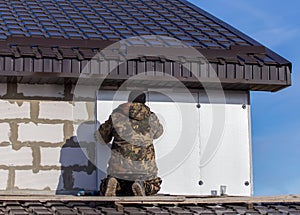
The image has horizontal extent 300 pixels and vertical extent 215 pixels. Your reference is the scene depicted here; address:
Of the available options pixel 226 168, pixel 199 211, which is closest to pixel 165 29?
pixel 226 168

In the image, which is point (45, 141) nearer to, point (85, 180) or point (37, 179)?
point (37, 179)

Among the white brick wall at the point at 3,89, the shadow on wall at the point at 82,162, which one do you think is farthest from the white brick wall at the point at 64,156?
the white brick wall at the point at 3,89

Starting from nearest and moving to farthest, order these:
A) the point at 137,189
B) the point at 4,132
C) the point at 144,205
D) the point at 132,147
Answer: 1. the point at 144,205
2. the point at 137,189
3. the point at 132,147
4. the point at 4,132

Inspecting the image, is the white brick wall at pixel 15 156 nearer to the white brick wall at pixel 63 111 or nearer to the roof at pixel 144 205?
the white brick wall at pixel 63 111

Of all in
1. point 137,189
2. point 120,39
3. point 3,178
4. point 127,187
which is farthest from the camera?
point 120,39

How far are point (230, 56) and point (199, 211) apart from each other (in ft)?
7.98

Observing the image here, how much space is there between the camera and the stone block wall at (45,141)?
33.8 ft

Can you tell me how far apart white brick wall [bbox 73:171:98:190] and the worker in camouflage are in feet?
2.16

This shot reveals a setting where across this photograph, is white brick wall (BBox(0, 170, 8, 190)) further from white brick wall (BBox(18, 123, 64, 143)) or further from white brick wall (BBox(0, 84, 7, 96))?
white brick wall (BBox(0, 84, 7, 96))

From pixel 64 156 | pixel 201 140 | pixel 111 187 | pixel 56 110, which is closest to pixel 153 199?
pixel 111 187

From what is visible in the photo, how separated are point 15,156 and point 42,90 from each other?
91cm

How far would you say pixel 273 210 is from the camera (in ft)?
30.9

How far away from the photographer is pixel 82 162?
10.5 m

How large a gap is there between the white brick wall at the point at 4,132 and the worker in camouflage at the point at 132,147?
127cm
